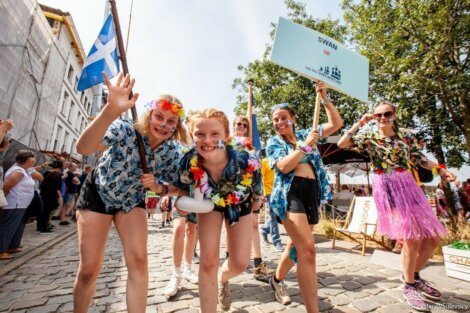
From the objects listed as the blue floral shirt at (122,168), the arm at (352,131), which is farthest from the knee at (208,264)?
the arm at (352,131)

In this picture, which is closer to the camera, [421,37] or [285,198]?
[285,198]

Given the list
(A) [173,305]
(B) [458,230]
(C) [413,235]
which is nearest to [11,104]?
(A) [173,305]

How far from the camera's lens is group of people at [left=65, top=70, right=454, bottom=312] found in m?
2.09

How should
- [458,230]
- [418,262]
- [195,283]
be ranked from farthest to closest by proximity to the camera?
[458,230]
[195,283]
[418,262]

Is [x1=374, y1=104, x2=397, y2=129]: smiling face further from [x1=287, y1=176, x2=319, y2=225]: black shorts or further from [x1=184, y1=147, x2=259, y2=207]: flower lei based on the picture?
[x1=184, y1=147, x2=259, y2=207]: flower lei

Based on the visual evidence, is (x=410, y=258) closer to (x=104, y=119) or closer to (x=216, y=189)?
(x=216, y=189)

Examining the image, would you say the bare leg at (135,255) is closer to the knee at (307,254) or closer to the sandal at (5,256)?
the knee at (307,254)

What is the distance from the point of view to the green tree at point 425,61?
25.4 ft

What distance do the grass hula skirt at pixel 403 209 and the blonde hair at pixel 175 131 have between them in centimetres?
250

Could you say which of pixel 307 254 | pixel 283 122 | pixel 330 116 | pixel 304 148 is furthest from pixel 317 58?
pixel 307 254

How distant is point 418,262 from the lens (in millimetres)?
3098

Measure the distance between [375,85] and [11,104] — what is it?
14.3 meters

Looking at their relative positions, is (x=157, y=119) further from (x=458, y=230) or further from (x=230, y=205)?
(x=458, y=230)

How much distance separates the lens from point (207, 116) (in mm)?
2428
